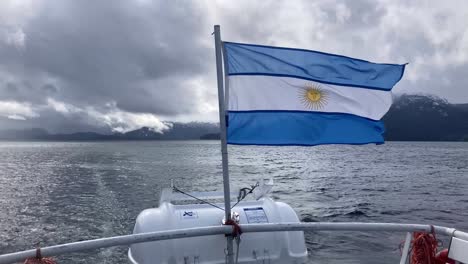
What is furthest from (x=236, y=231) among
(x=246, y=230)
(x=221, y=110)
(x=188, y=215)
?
(x=188, y=215)

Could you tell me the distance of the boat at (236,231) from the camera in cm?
573

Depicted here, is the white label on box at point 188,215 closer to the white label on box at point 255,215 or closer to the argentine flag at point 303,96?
the white label on box at point 255,215

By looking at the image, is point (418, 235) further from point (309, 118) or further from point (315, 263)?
point (315, 263)

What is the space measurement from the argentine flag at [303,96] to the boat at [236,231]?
8cm

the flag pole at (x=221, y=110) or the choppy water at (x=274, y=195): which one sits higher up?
the flag pole at (x=221, y=110)

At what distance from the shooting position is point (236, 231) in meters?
5.96

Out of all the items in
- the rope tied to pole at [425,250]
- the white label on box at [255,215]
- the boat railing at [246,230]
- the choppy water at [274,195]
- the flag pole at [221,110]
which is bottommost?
the choppy water at [274,195]

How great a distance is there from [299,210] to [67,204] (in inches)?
614

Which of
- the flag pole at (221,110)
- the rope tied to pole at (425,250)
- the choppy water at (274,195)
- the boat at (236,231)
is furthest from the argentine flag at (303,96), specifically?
the choppy water at (274,195)

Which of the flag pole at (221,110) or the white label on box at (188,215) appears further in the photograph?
the white label on box at (188,215)

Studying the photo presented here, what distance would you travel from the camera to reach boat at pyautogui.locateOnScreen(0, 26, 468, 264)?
5734 millimetres

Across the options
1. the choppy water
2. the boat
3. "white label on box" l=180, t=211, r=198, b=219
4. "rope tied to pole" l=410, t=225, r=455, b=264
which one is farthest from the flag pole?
the choppy water

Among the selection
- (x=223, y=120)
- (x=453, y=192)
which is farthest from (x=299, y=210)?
(x=223, y=120)

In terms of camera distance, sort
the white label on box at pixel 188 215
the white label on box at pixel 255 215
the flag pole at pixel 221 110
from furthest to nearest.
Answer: the white label on box at pixel 255 215, the white label on box at pixel 188 215, the flag pole at pixel 221 110
